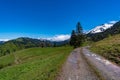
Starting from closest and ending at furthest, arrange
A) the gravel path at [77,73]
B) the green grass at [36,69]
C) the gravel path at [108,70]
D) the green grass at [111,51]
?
1. the gravel path at [108,70]
2. the gravel path at [77,73]
3. the green grass at [36,69]
4. the green grass at [111,51]

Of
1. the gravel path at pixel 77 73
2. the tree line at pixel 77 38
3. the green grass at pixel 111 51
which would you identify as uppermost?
the tree line at pixel 77 38

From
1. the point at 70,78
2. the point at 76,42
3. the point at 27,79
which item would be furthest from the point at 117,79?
the point at 76,42

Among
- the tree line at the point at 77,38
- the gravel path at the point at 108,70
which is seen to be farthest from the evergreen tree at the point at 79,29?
the gravel path at the point at 108,70

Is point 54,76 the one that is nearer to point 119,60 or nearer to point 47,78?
point 47,78

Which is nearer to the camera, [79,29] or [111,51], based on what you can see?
[111,51]

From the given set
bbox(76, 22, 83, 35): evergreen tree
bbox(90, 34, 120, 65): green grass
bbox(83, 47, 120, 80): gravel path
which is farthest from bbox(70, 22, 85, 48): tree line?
bbox(83, 47, 120, 80): gravel path

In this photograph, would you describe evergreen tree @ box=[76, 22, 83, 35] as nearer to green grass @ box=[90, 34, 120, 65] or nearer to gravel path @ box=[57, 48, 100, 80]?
green grass @ box=[90, 34, 120, 65]

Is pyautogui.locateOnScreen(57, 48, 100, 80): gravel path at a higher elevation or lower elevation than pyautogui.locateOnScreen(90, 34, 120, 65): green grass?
lower

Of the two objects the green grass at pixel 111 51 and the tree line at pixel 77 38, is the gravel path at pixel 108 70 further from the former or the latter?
the tree line at pixel 77 38

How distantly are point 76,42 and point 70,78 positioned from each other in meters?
110

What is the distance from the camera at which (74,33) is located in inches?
5128

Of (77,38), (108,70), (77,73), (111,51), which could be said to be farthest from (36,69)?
(77,38)

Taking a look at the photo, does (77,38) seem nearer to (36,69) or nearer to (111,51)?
(111,51)

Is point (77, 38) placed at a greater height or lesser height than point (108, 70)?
greater
